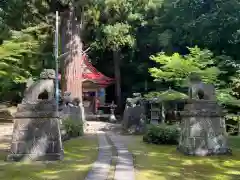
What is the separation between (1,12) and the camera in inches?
611

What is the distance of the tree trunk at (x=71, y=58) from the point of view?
15.1 metres

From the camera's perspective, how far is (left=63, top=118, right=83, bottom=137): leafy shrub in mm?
10997

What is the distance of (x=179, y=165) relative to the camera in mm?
6762

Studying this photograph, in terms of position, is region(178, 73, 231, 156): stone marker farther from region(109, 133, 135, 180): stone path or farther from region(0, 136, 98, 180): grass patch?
region(0, 136, 98, 180): grass patch

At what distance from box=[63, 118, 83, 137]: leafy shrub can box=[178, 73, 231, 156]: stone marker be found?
14.1 ft

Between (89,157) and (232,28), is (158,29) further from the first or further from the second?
(89,157)

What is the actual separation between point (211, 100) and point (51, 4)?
409 inches

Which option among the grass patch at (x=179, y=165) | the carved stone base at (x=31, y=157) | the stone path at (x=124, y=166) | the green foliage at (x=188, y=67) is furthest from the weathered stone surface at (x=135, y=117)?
the carved stone base at (x=31, y=157)

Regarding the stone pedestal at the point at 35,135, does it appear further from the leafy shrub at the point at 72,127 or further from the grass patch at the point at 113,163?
the leafy shrub at the point at 72,127

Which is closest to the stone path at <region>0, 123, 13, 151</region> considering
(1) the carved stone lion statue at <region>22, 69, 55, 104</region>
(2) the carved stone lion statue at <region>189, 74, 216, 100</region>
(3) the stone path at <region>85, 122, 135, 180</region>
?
(1) the carved stone lion statue at <region>22, 69, 55, 104</region>

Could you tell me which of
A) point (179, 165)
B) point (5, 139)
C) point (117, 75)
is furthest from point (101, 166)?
point (117, 75)

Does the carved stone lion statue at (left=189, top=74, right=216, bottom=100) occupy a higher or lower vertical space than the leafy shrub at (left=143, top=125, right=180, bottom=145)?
higher

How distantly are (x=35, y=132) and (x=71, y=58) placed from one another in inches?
331

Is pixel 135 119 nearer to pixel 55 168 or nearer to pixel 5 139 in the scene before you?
pixel 5 139
